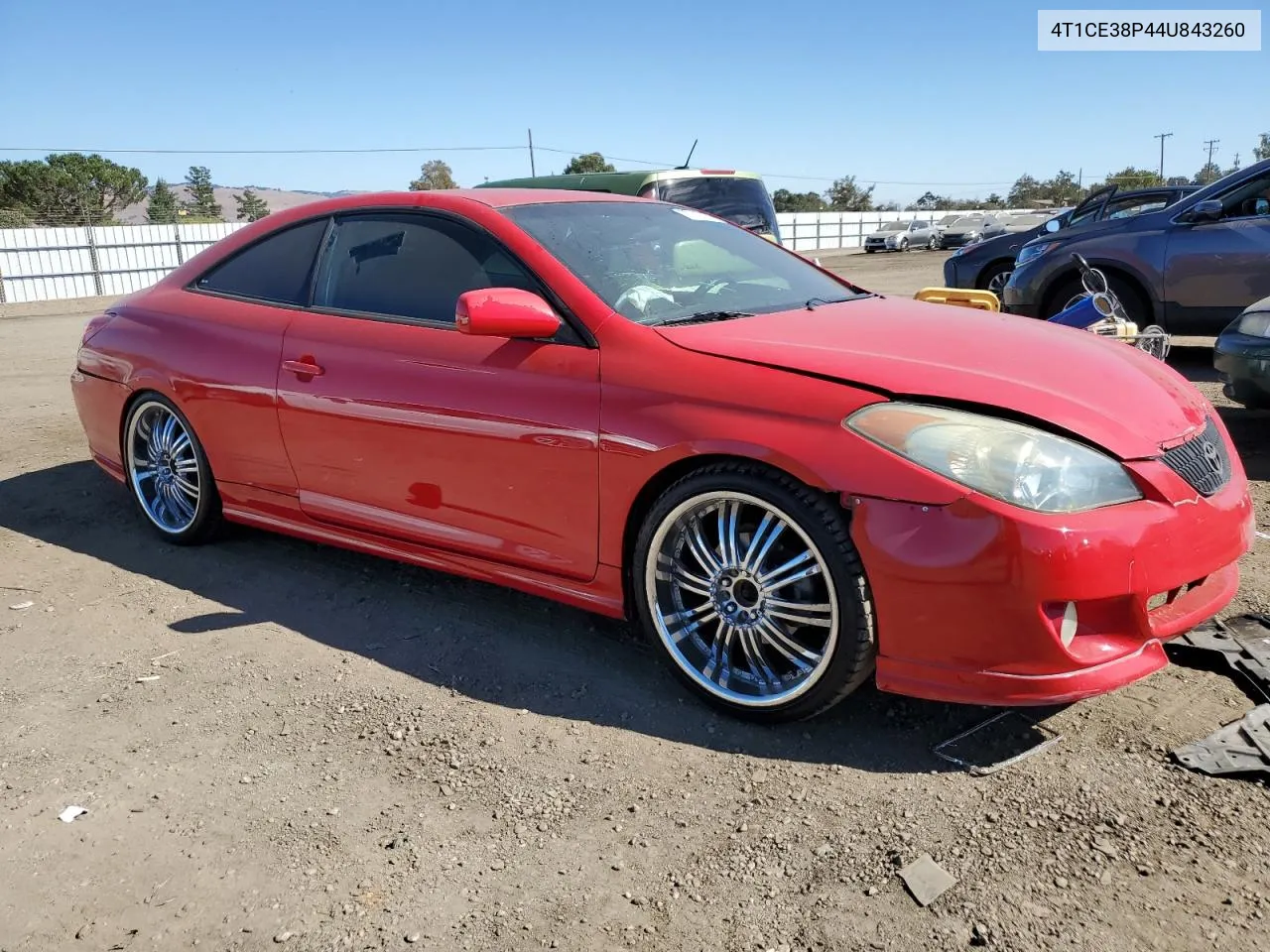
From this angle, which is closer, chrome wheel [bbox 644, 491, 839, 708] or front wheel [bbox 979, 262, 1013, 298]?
chrome wheel [bbox 644, 491, 839, 708]

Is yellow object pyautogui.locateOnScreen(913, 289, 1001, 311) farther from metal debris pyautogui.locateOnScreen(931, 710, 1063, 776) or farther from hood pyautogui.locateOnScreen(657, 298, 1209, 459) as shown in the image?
metal debris pyautogui.locateOnScreen(931, 710, 1063, 776)

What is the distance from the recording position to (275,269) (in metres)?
4.21

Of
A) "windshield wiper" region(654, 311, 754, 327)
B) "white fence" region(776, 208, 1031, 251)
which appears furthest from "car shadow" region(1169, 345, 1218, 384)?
"white fence" region(776, 208, 1031, 251)

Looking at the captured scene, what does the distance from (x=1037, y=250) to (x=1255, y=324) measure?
11.8ft

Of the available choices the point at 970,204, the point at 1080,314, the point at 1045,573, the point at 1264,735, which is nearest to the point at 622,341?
the point at 1045,573

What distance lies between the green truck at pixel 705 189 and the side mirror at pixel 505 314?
259 inches

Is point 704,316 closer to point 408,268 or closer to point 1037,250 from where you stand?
point 408,268

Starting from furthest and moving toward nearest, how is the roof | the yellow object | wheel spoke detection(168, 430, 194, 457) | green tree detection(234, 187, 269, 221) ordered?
green tree detection(234, 187, 269, 221) < wheel spoke detection(168, 430, 194, 457) < the yellow object < the roof

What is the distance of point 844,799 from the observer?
251 cm

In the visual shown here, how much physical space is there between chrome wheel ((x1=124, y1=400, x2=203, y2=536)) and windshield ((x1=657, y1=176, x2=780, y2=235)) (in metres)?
5.97

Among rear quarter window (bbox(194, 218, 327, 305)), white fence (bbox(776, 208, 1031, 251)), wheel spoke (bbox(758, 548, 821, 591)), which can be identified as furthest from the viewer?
white fence (bbox(776, 208, 1031, 251))

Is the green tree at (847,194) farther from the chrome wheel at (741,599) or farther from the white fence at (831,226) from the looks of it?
the chrome wheel at (741,599)

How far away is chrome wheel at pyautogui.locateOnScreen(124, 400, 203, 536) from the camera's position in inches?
178

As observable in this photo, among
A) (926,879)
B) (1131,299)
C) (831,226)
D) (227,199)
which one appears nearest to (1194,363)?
(1131,299)
